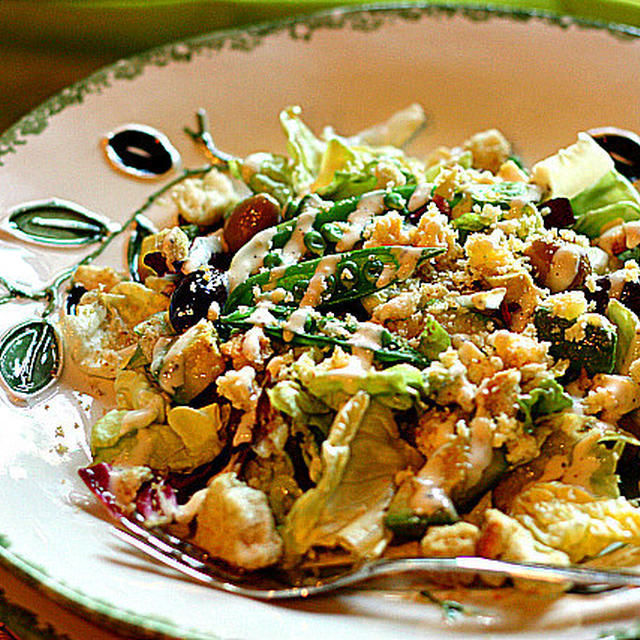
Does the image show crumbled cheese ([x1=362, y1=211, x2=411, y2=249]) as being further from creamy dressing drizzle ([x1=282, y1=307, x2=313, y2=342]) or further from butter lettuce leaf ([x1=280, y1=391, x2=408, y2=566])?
butter lettuce leaf ([x1=280, y1=391, x2=408, y2=566])

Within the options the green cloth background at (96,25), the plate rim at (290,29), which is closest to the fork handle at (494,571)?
the plate rim at (290,29)

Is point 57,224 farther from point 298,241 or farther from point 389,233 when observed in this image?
point 389,233

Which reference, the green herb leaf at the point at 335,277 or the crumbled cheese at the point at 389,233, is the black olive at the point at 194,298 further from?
the crumbled cheese at the point at 389,233

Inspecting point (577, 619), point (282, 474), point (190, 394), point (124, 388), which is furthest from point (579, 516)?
point (124, 388)

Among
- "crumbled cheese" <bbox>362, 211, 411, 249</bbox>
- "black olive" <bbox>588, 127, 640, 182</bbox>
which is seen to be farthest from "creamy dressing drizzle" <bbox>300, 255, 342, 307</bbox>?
"black olive" <bbox>588, 127, 640, 182</bbox>

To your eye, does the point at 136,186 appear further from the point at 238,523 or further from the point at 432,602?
the point at 432,602

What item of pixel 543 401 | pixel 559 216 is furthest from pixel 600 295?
pixel 543 401
